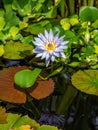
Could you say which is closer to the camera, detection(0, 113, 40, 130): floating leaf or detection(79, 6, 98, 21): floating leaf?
detection(0, 113, 40, 130): floating leaf

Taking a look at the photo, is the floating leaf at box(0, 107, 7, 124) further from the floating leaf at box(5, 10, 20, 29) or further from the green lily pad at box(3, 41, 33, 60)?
the floating leaf at box(5, 10, 20, 29)

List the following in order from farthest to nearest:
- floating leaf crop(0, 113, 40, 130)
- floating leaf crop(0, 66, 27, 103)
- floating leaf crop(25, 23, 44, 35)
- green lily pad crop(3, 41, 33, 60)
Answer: floating leaf crop(25, 23, 44, 35) < green lily pad crop(3, 41, 33, 60) < floating leaf crop(0, 66, 27, 103) < floating leaf crop(0, 113, 40, 130)

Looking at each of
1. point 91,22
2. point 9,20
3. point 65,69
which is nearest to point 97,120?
point 65,69

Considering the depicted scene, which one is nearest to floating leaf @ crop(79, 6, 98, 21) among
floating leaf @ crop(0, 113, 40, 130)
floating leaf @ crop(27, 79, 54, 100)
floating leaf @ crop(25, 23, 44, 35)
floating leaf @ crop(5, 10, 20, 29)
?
floating leaf @ crop(25, 23, 44, 35)

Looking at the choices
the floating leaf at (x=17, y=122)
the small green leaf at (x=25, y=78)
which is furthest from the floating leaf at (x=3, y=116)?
the small green leaf at (x=25, y=78)

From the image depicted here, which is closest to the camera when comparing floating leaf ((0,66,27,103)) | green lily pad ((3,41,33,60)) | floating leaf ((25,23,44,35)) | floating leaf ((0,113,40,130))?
floating leaf ((0,113,40,130))

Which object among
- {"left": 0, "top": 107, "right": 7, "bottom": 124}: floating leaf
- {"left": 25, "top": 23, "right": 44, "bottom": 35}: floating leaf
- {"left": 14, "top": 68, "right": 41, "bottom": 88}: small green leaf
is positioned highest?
{"left": 25, "top": 23, "right": 44, "bottom": 35}: floating leaf
